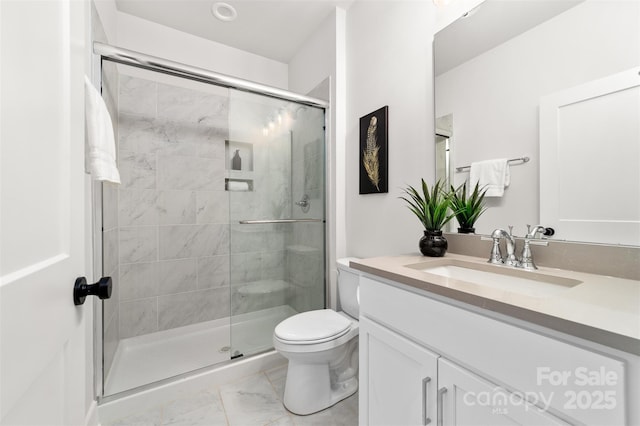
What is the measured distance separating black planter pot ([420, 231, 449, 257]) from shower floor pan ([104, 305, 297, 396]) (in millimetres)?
1254

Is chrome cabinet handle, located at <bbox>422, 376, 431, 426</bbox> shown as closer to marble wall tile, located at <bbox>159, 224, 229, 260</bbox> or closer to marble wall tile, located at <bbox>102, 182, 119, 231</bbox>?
marble wall tile, located at <bbox>102, 182, 119, 231</bbox>

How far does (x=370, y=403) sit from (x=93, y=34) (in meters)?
2.13

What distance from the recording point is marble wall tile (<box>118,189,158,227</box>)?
212 centimetres

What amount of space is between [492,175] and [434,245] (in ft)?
1.26

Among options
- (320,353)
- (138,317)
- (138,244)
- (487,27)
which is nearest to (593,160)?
(487,27)

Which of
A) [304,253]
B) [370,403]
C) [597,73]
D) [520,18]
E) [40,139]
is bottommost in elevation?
[370,403]

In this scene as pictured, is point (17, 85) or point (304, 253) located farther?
point (304, 253)

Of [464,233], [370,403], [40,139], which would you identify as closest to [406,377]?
[370,403]

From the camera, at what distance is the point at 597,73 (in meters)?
0.89

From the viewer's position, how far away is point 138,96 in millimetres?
2137

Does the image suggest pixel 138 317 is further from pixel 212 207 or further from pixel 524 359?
pixel 524 359

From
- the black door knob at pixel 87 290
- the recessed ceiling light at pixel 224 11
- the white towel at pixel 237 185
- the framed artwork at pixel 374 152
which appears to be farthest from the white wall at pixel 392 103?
the black door knob at pixel 87 290

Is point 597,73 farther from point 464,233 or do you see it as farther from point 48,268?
point 48,268

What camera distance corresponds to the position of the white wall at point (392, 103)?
1.44 m
